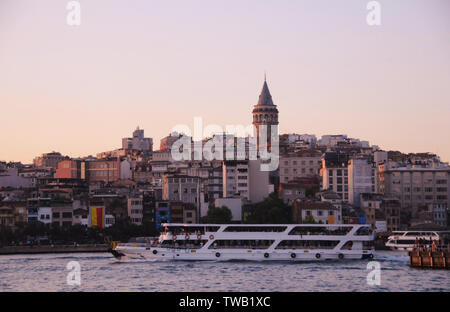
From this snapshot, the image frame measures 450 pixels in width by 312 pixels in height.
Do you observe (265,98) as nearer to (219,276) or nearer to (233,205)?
(233,205)

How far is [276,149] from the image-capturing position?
9256cm

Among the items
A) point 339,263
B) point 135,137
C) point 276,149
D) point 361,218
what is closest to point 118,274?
point 339,263

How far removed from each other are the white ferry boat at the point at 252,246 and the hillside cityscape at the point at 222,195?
1533 cm

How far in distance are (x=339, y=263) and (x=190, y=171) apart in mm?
43357

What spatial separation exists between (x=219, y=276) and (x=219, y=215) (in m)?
26.5

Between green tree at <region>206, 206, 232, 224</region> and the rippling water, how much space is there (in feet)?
59.6

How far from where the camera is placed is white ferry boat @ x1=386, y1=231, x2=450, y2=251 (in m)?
57.2

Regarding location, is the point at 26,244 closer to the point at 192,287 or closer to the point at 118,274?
the point at 118,274

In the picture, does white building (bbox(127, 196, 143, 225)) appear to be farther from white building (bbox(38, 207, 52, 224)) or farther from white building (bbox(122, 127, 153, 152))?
white building (bbox(122, 127, 153, 152))

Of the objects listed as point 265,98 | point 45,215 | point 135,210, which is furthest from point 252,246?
point 265,98

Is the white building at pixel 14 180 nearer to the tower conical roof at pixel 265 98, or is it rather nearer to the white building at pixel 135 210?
the white building at pixel 135 210

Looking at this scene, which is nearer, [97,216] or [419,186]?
[97,216]

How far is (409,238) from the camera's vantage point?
189 feet
